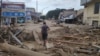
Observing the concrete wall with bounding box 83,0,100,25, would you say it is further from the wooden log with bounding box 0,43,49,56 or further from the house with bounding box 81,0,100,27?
the wooden log with bounding box 0,43,49,56

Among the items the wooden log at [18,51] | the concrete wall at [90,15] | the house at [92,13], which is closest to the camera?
the wooden log at [18,51]

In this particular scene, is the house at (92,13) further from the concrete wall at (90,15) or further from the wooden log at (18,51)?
the wooden log at (18,51)

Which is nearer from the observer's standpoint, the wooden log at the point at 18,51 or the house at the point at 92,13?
the wooden log at the point at 18,51

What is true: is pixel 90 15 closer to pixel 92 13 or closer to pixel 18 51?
pixel 92 13

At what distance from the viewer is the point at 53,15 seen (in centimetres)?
12119

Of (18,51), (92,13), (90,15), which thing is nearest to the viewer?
(18,51)

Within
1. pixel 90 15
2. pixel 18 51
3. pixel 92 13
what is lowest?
pixel 18 51

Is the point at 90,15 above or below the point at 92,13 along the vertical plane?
below

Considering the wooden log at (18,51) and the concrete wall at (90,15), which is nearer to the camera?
the wooden log at (18,51)

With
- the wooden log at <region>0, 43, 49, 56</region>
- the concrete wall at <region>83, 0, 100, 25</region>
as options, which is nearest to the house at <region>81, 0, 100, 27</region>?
the concrete wall at <region>83, 0, 100, 25</region>

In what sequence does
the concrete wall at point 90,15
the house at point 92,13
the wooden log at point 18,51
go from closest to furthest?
the wooden log at point 18,51, the house at point 92,13, the concrete wall at point 90,15

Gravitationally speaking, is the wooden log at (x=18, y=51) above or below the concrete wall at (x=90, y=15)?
below

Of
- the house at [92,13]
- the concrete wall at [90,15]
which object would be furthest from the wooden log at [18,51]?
the concrete wall at [90,15]

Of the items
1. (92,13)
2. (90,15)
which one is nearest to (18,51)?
(92,13)
